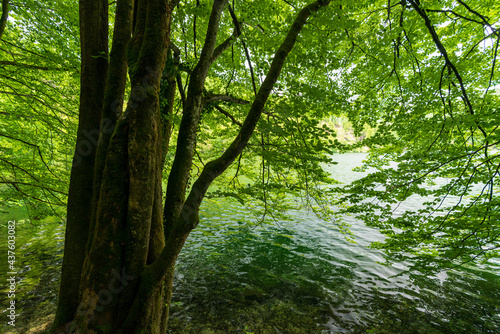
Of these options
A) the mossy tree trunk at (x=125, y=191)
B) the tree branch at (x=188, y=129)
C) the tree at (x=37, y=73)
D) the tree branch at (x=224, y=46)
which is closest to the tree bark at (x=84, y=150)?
the mossy tree trunk at (x=125, y=191)

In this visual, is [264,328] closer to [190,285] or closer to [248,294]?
[248,294]

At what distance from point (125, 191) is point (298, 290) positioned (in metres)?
5.91

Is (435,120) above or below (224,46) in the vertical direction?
below

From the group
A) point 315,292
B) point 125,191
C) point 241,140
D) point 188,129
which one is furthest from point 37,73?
point 315,292

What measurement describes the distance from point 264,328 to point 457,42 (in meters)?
7.76

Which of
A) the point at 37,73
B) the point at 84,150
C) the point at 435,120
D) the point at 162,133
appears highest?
the point at 37,73

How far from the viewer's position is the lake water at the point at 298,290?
15.8 ft

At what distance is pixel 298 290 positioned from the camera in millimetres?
6117

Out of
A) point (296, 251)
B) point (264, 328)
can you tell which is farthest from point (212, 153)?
point (264, 328)

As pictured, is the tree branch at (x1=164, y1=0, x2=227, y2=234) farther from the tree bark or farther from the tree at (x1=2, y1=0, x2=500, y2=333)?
the tree bark

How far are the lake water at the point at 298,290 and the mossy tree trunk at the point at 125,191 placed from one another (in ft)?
10.1

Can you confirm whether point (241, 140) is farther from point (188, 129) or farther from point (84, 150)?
point (84, 150)

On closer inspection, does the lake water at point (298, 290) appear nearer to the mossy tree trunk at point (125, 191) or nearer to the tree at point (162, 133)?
the tree at point (162, 133)

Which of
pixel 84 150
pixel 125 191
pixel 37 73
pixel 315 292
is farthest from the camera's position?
pixel 315 292
